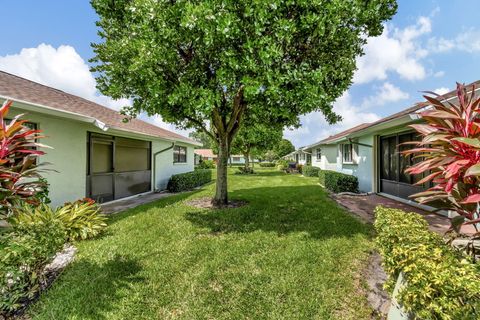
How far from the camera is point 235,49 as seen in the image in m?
5.58

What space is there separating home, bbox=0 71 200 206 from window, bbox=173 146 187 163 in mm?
2251

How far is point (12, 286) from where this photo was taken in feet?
9.29

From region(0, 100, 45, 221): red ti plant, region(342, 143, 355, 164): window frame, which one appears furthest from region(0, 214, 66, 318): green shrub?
region(342, 143, 355, 164): window frame

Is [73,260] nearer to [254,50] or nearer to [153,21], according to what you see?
[153,21]

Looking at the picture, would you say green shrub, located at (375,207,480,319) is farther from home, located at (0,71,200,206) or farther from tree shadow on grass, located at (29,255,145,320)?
home, located at (0,71,200,206)

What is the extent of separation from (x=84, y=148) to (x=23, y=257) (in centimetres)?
645

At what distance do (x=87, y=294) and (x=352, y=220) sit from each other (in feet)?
22.1

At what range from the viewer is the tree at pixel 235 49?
5.07m

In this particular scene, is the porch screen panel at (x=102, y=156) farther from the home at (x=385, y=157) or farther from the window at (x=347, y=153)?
the window at (x=347, y=153)

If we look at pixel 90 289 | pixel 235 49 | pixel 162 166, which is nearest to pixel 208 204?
pixel 90 289

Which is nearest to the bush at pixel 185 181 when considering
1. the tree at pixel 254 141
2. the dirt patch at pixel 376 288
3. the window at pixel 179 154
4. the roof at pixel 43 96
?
the window at pixel 179 154

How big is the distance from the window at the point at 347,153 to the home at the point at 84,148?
11859 mm

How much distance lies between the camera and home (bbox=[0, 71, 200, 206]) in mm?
6591

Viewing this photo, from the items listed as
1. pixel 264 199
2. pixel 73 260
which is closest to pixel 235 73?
pixel 73 260
